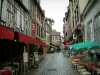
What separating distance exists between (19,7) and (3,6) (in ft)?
21.5

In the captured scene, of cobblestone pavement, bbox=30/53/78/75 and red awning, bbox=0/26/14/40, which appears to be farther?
cobblestone pavement, bbox=30/53/78/75

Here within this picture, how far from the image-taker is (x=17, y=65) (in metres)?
16.1

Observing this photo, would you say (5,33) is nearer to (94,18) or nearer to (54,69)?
(94,18)

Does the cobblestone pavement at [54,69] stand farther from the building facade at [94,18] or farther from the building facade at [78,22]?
the building facade at [78,22]

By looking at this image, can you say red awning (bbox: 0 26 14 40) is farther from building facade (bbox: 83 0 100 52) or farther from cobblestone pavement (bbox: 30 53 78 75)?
building facade (bbox: 83 0 100 52)

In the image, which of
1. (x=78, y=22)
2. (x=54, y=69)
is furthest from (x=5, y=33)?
(x=78, y=22)

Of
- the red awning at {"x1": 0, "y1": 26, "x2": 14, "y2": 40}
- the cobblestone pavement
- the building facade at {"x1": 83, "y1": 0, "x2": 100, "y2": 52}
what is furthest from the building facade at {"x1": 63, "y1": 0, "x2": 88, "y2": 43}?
the red awning at {"x1": 0, "y1": 26, "x2": 14, "y2": 40}

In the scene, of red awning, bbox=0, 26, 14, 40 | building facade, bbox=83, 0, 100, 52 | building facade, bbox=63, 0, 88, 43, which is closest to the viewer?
red awning, bbox=0, 26, 14, 40

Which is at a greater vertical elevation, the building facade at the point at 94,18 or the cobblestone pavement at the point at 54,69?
the building facade at the point at 94,18

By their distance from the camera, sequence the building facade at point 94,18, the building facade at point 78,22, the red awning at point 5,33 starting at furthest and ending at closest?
the building facade at point 78,22 → the building facade at point 94,18 → the red awning at point 5,33

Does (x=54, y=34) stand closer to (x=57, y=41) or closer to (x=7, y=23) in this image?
(x=57, y=41)

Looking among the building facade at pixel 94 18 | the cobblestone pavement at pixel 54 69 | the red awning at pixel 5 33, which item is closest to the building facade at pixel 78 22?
the cobblestone pavement at pixel 54 69

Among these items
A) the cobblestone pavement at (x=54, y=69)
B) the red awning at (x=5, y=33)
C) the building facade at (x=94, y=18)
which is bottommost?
the cobblestone pavement at (x=54, y=69)

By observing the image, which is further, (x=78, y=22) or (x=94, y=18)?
(x=78, y=22)
